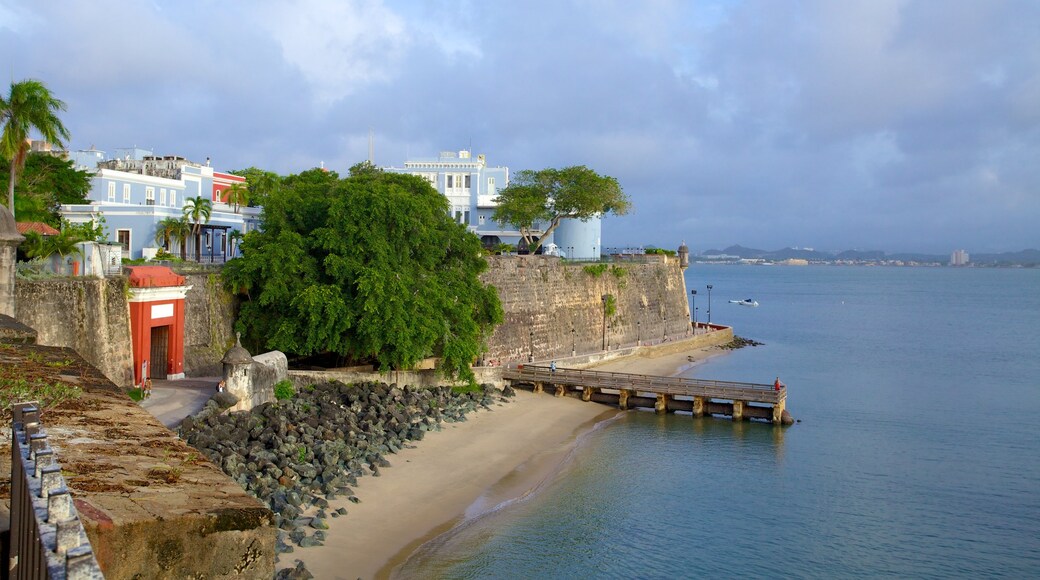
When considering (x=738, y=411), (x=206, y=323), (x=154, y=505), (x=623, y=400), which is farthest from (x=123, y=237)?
(x=154, y=505)

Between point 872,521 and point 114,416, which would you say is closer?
point 114,416

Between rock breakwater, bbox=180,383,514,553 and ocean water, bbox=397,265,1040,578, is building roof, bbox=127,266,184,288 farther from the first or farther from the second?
ocean water, bbox=397,265,1040,578

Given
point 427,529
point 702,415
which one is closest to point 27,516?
point 427,529

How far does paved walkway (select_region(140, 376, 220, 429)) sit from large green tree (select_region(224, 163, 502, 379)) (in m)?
3.41

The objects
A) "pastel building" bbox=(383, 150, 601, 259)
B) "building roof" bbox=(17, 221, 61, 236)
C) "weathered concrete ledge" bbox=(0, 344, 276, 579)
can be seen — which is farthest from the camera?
"pastel building" bbox=(383, 150, 601, 259)

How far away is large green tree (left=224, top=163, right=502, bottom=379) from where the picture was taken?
31.8 meters

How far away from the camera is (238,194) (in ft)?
167

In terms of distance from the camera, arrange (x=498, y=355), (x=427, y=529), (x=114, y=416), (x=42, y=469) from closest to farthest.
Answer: (x=42, y=469)
(x=114, y=416)
(x=427, y=529)
(x=498, y=355)

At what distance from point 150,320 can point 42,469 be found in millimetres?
24931

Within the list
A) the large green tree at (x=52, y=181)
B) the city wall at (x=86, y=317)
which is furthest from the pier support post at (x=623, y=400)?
the large green tree at (x=52, y=181)

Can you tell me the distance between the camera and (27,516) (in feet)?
17.6

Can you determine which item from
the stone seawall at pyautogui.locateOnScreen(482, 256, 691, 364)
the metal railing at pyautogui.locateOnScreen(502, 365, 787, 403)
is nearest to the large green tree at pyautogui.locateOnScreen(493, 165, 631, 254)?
the stone seawall at pyautogui.locateOnScreen(482, 256, 691, 364)

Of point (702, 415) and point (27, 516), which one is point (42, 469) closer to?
point (27, 516)

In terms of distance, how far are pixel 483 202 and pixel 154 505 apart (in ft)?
198
